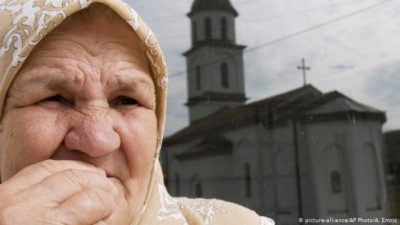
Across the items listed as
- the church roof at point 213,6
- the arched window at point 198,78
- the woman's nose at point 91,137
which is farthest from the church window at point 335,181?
the woman's nose at point 91,137

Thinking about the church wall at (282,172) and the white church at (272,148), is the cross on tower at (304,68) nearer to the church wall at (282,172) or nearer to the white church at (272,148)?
the white church at (272,148)

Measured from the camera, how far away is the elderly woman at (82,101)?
66cm

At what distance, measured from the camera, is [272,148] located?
2764 millimetres

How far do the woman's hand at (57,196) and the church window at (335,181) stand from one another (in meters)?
2.29

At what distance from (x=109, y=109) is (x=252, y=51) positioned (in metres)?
2.03

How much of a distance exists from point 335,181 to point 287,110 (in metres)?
0.51

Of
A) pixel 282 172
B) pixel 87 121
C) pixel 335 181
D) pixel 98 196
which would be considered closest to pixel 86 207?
pixel 98 196

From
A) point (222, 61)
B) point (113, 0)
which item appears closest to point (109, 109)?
point (113, 0)

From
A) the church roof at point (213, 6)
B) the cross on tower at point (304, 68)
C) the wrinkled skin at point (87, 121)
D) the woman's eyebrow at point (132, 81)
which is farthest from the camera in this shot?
the cross on tower at point (304, 68)

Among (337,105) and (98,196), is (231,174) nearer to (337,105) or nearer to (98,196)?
(337,105)

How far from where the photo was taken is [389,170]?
275 cm

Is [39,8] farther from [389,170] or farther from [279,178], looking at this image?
[389,170]

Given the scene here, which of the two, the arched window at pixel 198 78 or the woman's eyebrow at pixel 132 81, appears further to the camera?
the arched window at pixel 198 78

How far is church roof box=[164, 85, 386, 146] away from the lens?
8.77 ft
